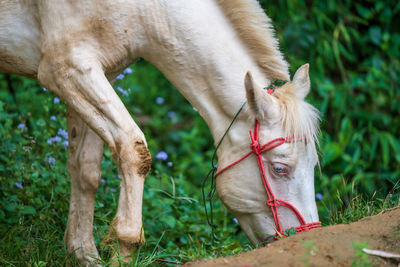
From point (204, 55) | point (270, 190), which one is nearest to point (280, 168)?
point (270, 190)

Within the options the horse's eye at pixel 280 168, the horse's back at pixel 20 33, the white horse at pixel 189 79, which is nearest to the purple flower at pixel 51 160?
the white horse at pixel 189 79

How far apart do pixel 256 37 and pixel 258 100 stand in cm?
48

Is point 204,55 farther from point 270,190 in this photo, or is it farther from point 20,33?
point 20,33

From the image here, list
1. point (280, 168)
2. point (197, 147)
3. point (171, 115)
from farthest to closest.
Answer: point (171, 115)
point (197, 147)
point (280, 168)

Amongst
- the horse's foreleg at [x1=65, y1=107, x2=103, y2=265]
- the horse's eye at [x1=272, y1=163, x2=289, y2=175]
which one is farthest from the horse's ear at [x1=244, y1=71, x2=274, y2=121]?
the horse's foreleg at [x1=65, y1=107, x2=103, y2=265]

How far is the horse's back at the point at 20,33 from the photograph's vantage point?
9.53ft

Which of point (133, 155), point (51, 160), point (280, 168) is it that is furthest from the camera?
point (51, 160)

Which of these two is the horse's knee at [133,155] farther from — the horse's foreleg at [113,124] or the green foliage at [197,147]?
the green foliage at [197,147]

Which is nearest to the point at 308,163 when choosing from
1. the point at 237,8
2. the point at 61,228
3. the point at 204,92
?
the point at 204,92

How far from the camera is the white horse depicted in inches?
103

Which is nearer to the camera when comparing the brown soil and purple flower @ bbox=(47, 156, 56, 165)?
the brown soil

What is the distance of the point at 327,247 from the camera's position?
2049mm

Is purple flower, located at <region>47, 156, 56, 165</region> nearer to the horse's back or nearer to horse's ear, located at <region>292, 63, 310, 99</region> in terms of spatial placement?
the horse's back

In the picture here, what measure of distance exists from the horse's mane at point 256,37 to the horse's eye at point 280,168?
576 mm
